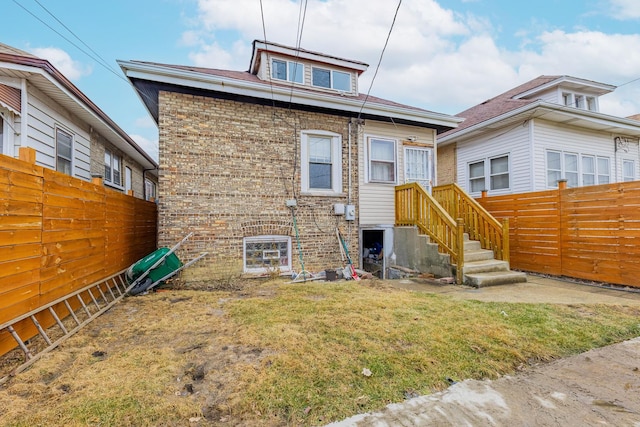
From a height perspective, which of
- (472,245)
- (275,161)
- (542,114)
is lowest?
(472,245)

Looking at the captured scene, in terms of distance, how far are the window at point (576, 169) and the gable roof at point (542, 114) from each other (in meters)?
1.10

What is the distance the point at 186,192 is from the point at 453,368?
5.82m

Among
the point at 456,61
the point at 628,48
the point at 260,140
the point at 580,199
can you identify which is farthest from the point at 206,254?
the point at 628,48

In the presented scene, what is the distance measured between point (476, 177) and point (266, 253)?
28.5ft

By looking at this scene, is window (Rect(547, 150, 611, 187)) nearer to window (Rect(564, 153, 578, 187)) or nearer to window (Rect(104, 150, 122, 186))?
window (Rect(564, 153, 578, 187))

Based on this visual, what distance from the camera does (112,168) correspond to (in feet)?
34.1

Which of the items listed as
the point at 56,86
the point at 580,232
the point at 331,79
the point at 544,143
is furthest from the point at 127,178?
the point at 544,143

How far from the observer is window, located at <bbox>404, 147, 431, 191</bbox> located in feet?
28.8

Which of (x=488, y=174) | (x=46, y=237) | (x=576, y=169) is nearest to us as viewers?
(x=46, y=237)

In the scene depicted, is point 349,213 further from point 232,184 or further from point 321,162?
point 232,184

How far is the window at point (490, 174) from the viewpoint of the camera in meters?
10.6

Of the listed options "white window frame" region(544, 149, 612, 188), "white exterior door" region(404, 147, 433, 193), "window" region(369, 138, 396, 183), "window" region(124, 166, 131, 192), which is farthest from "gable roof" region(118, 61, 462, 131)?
"window" region(124, 166, 131, 192)

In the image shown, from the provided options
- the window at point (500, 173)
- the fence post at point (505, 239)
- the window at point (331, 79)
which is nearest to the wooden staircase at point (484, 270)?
the fence post at point (505, 239)

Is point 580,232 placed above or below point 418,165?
below
